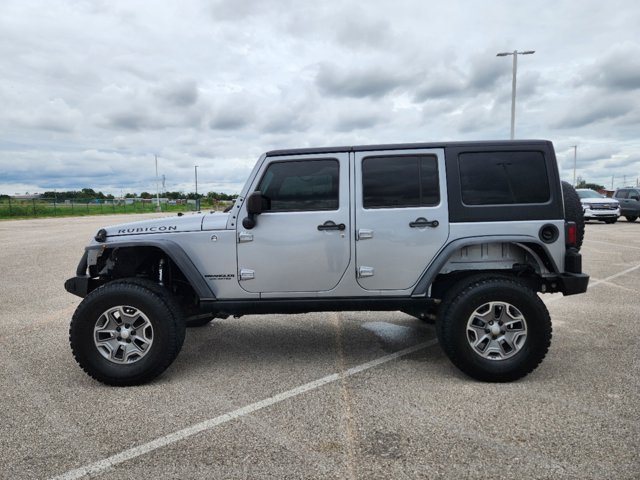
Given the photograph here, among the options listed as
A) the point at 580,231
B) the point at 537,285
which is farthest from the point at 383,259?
the point at 580,231

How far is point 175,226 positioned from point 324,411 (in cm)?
201

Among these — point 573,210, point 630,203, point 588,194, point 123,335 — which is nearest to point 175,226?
point 123,335

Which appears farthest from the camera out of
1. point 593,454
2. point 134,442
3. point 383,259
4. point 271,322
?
point 271,322

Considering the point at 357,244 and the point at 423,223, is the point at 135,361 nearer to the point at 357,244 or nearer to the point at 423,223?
the point at 357,244

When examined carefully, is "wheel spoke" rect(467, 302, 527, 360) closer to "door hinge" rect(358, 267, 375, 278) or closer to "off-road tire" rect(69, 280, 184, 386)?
"door hinge" rect(358, 267, 375, 278)

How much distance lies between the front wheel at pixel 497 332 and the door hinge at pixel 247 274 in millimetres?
1602

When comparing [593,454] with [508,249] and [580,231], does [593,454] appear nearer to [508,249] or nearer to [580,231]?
[508,249]

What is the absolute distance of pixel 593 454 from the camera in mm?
2705

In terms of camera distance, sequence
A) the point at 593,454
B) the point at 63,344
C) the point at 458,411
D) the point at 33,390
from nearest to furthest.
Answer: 1. the point at 593,454
2. the point at 458,411
3. the point at 33,390
4. the point at 63,344

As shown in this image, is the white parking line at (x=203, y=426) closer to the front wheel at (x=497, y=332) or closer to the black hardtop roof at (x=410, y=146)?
the front wheel at (x=497, y=332)

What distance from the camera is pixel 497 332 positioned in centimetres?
383

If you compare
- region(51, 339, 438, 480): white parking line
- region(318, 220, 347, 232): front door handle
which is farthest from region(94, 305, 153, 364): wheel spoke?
region(318, 220, 347, 232): front door handle

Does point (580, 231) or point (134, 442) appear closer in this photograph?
point (134, 442)

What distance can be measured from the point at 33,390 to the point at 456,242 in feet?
11.8
